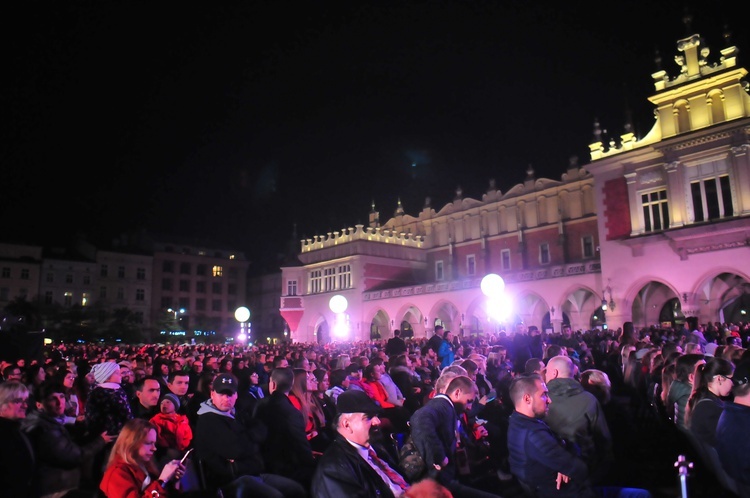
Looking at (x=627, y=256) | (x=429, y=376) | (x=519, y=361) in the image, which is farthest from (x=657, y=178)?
(x=429, y=376)

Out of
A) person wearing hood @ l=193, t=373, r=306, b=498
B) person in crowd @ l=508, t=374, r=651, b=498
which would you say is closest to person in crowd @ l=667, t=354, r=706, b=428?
person in crowd @ l=508, t=374, r=651, b=498

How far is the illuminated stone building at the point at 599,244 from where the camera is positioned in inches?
885

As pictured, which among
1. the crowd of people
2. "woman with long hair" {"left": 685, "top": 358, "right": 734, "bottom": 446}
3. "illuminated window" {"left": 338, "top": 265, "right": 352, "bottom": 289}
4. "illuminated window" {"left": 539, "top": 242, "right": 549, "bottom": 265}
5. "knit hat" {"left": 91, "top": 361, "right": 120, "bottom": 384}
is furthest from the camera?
"illuminated window" {"left": 338, "top": 265, "right": 352, "bottom": 289}

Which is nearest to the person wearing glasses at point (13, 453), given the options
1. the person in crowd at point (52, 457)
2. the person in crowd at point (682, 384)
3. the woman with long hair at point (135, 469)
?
the person in crowd at point (52, 457)

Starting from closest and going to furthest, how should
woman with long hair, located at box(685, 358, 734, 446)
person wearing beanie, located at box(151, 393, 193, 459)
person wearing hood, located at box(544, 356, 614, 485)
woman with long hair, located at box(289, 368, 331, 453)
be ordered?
woman with long hair, located at box(685, 358, 734, 446), person wearing hood, located at box(544, 356, 614, 485), person wearing beanie, located at box(151, 393, 193, 459), woman with long hair, located at box(289, 368, 331, 453)

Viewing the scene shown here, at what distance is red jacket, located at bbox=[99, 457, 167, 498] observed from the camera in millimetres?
3334

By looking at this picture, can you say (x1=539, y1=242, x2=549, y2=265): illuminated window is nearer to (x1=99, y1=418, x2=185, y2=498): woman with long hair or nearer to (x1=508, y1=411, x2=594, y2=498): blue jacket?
(x1=508, y1=411, x2=594, y2=498): blue jacket

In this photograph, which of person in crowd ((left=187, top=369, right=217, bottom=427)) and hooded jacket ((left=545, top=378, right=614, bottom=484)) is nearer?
hooded jacket ((left=545, top=378, right=614, bottom=484))

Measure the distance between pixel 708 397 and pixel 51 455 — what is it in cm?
537

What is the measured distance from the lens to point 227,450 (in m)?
4.33

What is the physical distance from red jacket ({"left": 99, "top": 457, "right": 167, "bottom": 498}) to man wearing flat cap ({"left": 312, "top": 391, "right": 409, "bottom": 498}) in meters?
1.06

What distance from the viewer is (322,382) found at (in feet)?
26.9

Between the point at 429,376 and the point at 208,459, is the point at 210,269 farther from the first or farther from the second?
the point at 208,459

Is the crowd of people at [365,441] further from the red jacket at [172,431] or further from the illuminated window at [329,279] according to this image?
the illuminated window at [329,279]
